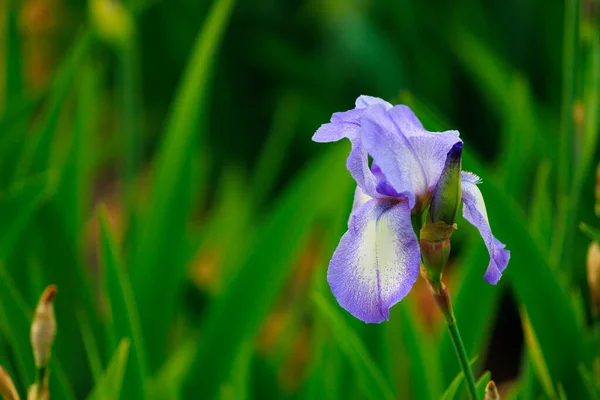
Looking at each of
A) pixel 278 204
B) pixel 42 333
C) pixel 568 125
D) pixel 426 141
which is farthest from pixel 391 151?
pixel 278 204

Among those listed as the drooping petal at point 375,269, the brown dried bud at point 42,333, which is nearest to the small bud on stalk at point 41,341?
the brown dried bud at point 42,333

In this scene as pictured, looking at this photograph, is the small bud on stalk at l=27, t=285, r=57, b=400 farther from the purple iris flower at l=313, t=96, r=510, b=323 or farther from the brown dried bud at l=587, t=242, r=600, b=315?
the brown dried bud at l=587, t=242, r=600, b=315

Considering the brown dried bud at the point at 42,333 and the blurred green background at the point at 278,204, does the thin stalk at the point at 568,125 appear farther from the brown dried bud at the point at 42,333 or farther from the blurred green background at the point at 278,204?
the brown dried bud at the point at 42,333

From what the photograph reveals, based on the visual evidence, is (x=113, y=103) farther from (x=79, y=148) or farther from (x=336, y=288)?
(x=336, y=288)

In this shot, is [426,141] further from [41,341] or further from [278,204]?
[278,204]

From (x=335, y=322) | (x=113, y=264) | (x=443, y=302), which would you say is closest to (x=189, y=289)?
(x=113, y=264)

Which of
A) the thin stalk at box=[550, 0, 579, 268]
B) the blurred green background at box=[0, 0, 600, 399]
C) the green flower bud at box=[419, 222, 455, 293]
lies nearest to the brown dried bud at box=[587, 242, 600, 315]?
the blurred green background at box=[0, 0, 600, 399]
